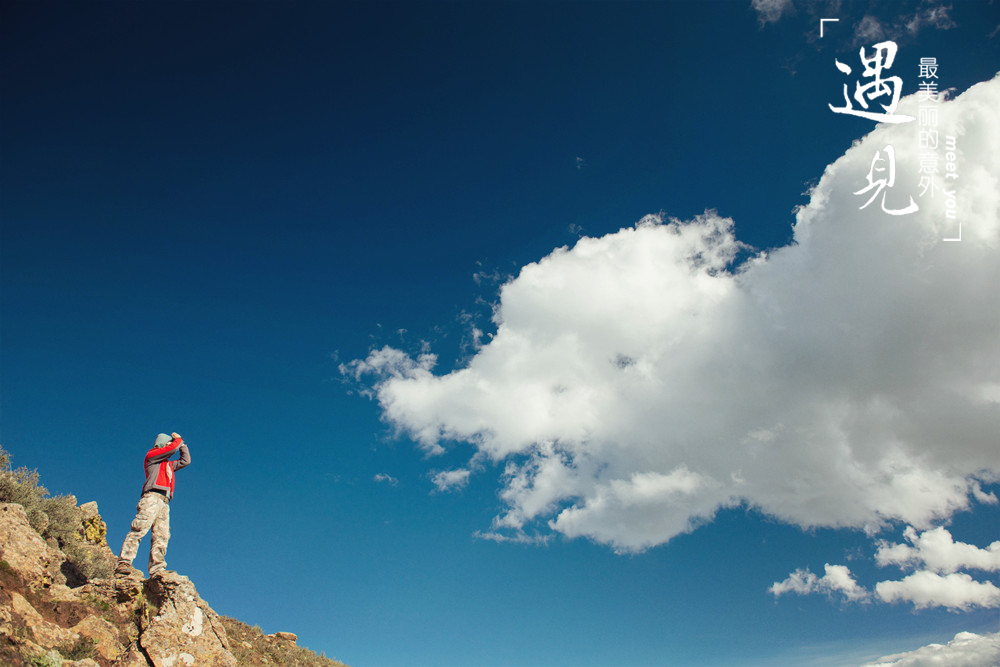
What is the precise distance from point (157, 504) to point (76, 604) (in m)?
3.36

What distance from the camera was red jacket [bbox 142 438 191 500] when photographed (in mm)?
17234

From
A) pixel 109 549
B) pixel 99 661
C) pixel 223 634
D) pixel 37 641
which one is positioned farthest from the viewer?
pixel 109 549

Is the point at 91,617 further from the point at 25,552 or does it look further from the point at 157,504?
the point at 157,504

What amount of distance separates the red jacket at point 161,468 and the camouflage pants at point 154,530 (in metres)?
0.26

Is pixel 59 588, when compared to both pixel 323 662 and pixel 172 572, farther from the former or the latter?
pixel 323 662

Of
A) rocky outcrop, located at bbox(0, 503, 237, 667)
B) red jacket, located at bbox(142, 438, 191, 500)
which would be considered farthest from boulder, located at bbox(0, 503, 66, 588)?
red jacket, located at bbox(142, 438, 191, 500)

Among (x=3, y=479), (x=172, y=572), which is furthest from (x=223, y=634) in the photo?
(x=3, y=479)

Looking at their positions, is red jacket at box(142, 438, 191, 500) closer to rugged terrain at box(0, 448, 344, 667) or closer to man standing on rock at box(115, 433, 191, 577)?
man standing on rock at box(115, 433, 191, 577)

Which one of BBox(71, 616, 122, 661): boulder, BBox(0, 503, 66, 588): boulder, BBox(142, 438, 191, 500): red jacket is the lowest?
BBox(71, 616, 122, 661): boulder

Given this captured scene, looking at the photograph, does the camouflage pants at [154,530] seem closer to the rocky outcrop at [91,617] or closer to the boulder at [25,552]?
the rocky outcrop at [91,617]

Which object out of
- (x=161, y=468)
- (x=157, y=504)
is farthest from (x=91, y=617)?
(x=161, y=468)

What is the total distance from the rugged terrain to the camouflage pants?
20.8 inches

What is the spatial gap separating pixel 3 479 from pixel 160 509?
546 centimetres

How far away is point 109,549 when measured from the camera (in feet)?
71.6
